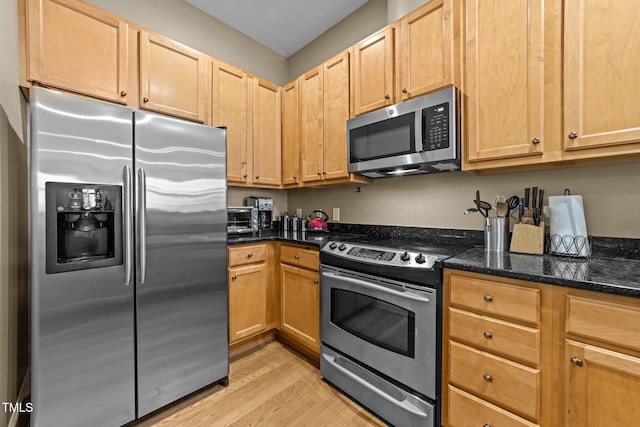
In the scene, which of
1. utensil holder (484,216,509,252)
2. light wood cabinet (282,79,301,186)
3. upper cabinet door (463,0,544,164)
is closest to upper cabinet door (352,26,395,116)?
upper cabinet door (463,0,544,164)

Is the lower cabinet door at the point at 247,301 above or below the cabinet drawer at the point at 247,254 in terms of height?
below

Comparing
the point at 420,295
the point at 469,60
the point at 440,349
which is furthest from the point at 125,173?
the point at 469,60

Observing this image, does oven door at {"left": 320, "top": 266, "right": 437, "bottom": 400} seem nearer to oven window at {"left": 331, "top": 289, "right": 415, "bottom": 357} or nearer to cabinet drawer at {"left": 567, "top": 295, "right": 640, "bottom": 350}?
oven window at {"left": 331, "top": 289, "right": 415, "bottom": 357}

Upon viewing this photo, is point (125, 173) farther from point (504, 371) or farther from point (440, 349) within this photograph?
point (504, 371)

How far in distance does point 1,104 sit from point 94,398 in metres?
1.57

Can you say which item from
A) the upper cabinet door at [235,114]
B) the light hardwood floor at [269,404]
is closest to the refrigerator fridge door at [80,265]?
the light hardwood floor at [269,404]

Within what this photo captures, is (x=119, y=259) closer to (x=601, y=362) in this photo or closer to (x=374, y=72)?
(x=374, y=72)

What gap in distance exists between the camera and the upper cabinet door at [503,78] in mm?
1413

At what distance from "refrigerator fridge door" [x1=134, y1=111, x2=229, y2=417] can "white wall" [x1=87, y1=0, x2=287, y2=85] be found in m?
1.41

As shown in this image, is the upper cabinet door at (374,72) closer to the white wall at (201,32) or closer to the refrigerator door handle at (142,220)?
the white wall at (201,32)

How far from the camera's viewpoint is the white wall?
7.59ft

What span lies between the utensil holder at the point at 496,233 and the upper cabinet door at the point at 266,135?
6.52ft

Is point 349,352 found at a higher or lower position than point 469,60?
lower

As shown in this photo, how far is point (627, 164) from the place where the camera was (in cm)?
142
